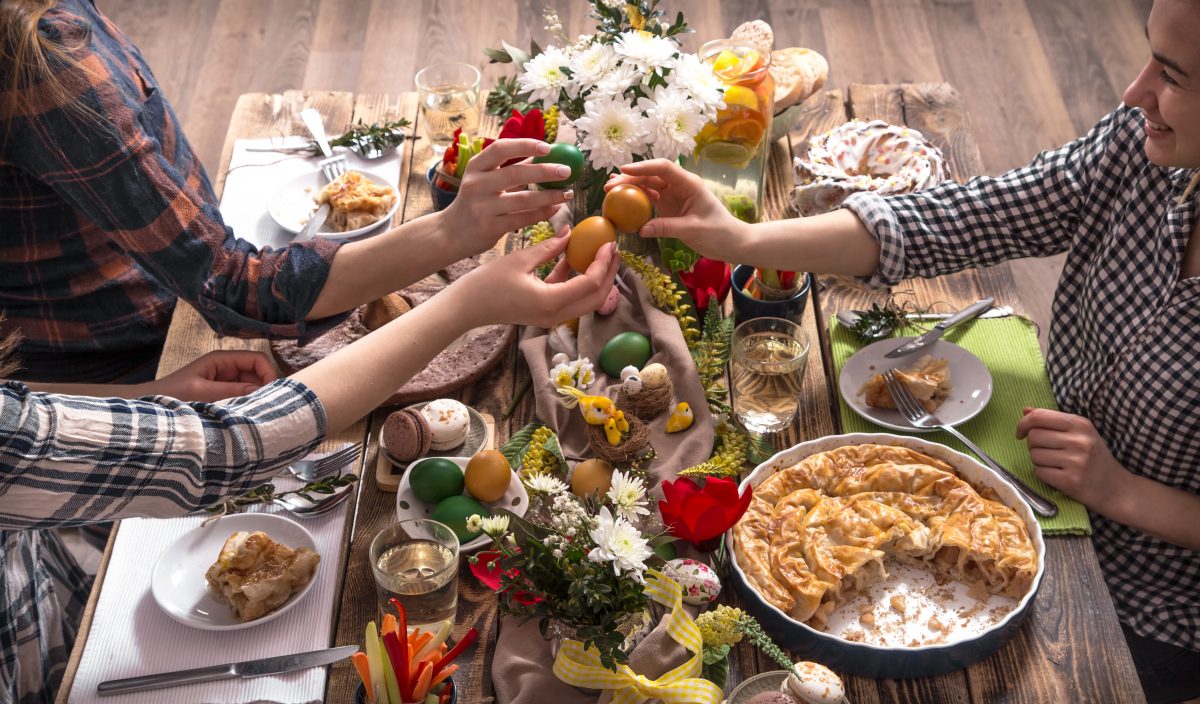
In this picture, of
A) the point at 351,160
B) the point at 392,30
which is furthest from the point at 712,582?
the point at 392,30

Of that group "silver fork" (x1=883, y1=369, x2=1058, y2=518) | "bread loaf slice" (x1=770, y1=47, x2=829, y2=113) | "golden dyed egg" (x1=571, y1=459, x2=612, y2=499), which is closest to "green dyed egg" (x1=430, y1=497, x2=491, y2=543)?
"golden dyed egg" (x1=571, y1=459, x2=612, y2=499)

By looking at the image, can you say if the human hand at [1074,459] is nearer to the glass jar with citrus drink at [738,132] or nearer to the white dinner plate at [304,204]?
the glass jar with citrus drink at [738,132]

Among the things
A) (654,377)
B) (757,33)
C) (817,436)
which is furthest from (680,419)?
(757,33)

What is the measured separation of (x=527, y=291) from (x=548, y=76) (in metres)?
0.38

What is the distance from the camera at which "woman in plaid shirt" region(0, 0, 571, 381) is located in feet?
4.62

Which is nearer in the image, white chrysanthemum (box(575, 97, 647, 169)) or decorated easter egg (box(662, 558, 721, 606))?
decorated easter egg (box(662, 558, 721, 606))

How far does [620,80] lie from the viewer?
147cm

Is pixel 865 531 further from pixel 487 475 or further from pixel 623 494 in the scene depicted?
pixel 487 475

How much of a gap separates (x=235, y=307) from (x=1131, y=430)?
1.31 meters

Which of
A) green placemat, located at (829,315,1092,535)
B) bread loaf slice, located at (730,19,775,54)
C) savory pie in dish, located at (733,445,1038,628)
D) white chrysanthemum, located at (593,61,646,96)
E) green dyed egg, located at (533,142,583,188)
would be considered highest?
white chrysanthemum, located at (593,61,646,96)

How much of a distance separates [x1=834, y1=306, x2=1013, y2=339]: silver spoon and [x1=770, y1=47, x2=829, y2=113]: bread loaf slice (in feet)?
1.51

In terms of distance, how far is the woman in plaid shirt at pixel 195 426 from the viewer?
3.66 feet

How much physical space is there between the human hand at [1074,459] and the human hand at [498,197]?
0.73m

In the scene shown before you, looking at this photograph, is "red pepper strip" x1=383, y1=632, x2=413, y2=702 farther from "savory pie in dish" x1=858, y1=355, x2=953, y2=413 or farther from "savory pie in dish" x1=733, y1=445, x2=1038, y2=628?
"savory pie in dish" x1=858, y1=355, x2=953, y2=413
